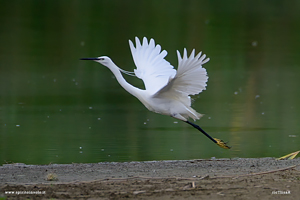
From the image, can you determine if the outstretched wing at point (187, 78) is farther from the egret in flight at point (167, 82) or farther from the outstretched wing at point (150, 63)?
the outstretched wing at point (150, 63)

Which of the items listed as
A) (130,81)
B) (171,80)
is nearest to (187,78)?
(171,80)

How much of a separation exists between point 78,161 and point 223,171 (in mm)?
2071

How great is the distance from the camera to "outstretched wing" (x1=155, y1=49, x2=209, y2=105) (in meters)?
6.11

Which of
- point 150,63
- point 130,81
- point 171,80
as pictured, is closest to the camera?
point 171,80

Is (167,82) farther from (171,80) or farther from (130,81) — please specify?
(130,81)

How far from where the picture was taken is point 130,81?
1274 cm

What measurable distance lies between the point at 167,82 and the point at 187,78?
0.29 meters

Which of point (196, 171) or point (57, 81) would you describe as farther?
point (57, 81)

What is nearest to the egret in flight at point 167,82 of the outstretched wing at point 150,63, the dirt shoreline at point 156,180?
the outstretched wing at point 150,63

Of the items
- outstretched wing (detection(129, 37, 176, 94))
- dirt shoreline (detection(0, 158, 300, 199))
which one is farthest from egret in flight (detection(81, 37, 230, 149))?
dirt shoreline (detection(0, 158, 300, 199))

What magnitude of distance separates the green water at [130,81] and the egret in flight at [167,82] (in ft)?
2.41

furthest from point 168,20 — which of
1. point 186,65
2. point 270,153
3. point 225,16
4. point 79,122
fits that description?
point 186,65

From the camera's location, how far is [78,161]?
7.30 meters

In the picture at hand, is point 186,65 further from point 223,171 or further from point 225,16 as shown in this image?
point 225,16
